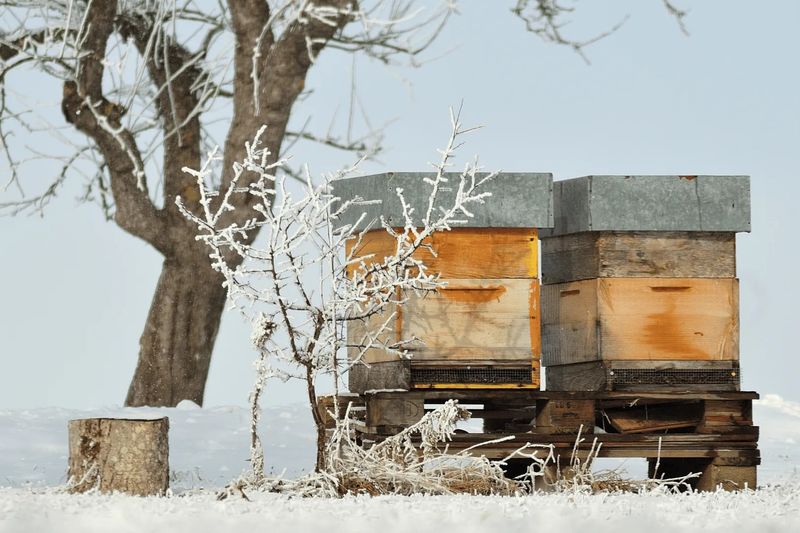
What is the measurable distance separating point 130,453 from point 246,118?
402cm

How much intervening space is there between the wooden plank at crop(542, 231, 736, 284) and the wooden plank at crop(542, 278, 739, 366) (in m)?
0.04

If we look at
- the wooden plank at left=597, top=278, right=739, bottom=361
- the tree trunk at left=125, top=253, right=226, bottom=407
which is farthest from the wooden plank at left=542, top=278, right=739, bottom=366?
the tree trunk at left=125, top=253, right=226, bottom=407

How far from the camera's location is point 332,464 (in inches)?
166

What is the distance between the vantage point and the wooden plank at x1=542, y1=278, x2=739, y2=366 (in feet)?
15.5

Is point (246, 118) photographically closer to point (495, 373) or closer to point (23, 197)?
point (23, 197)

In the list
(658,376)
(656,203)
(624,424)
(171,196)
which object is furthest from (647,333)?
(171,196)

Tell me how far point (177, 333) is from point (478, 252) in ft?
12.1

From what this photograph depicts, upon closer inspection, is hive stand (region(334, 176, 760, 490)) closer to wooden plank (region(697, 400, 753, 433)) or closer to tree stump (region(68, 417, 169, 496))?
wooden plank (region(697, 400, 753, 433))

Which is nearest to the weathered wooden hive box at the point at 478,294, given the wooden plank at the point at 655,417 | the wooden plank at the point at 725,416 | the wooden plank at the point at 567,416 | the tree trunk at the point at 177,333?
the wooden plank at the point at 567,416

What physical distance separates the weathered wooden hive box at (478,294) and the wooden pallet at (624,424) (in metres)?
0.10

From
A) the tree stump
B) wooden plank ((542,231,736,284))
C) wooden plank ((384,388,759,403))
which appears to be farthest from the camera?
wooden plank ((542,231,736,284))

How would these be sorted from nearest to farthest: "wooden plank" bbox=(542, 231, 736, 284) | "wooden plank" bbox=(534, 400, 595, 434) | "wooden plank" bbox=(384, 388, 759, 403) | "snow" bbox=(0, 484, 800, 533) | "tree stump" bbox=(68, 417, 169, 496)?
"snow" bbox=(0, 484, 800, 533) < "tree stump" bbox=(68, 417, 169, 496) < "wooden plank" bbox=(384, 388, 759, 403) < "wooden plank" bbox=(534, 400, 595, 434) < "wooden plank" bbox=(542, 231, 736, 284)

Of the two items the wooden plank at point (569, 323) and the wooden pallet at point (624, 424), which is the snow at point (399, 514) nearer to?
the wooden pallet at point (624, 424)

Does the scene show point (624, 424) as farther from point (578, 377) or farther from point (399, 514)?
point (399, 514)
